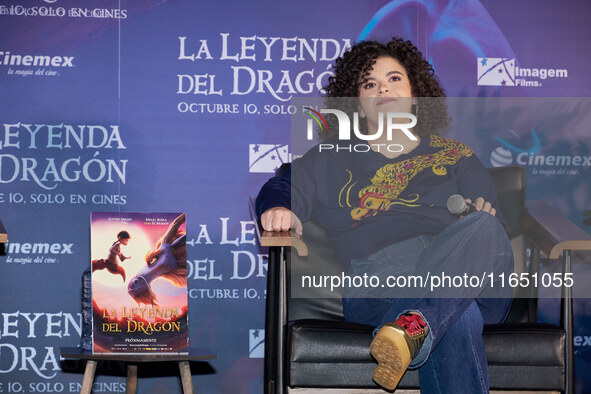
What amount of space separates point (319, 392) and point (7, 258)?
1.65m

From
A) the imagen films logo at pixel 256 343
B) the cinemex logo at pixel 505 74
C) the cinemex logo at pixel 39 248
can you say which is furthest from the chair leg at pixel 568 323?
the cinemex logo at pixel 39 248

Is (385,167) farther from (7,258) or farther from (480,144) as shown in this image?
(7,258)

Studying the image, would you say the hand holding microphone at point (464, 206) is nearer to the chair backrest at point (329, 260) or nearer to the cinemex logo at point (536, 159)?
the chair backrest at point (329, 260)

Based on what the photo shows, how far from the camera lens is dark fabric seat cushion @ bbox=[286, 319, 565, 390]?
2139 millimetres

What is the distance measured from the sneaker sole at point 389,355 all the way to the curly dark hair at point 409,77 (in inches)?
43.6

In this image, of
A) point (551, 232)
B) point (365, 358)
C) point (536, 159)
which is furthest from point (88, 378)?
point (536, 159)

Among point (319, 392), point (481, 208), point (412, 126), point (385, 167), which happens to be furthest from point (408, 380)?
point (412, 126)

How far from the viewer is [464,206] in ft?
7.74

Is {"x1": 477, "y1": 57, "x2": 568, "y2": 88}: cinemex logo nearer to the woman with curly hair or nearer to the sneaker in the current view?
the woman with curly hair

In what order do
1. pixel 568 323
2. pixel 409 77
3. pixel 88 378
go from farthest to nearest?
pixel 409 77 → pixel 88 378 → pixel 568 323

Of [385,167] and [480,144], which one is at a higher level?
[480,144]

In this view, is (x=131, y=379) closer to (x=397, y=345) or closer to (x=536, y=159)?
(x=397, y=345)

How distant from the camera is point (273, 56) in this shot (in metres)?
3.29

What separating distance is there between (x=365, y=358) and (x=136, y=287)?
78 centimetres
